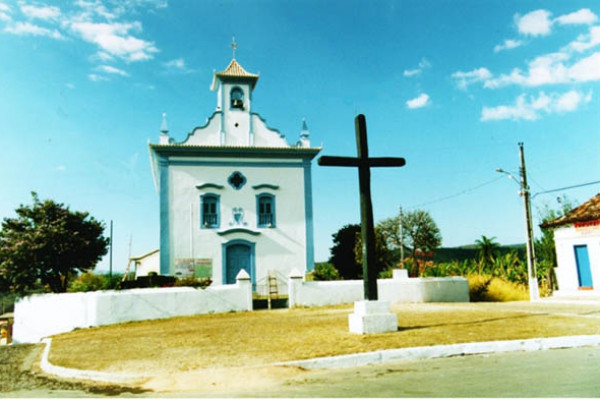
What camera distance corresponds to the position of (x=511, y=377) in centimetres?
559

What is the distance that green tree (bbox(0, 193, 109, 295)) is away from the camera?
18.4 meters

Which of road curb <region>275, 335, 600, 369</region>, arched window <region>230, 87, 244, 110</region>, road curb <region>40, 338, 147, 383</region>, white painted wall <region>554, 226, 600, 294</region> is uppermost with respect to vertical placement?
arched window <region>230, 87, 244, 110</region>

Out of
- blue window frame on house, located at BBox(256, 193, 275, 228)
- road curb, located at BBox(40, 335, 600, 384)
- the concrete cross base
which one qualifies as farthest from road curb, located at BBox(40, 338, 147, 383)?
blue window frame on house, located at BBox(256, 193, 275, 228)

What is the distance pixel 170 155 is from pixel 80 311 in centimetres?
887

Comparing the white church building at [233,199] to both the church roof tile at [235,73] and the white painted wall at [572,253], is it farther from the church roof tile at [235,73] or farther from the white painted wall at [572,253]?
the white painted wall at [572,253]

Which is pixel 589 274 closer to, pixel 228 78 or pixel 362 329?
pixel 362 329

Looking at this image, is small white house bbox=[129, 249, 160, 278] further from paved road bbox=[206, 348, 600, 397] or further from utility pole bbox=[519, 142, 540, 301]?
paved road bbox=[206, 348, 600, 397]

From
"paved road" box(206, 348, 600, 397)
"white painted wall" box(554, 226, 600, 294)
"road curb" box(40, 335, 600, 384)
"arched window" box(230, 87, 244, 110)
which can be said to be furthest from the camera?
"arched window" box(230, 87, 244, 110)

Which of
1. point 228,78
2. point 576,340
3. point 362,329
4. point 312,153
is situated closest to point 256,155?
point 312,153

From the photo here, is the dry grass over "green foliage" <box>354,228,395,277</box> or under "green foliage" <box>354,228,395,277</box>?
under

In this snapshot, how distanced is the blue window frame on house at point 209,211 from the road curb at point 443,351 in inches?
604

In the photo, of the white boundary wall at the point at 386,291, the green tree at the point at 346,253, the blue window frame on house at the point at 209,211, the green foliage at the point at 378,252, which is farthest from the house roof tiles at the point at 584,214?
the blue window frame on house at the point at 209,211

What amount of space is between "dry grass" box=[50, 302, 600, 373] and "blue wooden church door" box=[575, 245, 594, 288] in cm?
1218

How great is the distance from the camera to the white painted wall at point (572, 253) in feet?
69.1
